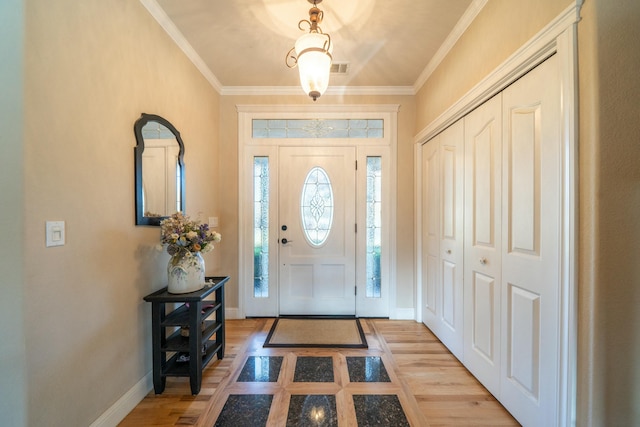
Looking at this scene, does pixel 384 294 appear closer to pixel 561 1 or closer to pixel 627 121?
pixel 627 121

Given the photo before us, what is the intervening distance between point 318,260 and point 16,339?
2359 millimetres

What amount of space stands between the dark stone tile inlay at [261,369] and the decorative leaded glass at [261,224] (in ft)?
3.03

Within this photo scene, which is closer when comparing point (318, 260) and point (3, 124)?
point (3, 124)

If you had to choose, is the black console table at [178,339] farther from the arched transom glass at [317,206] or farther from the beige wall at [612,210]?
the beige wall at [612,210]

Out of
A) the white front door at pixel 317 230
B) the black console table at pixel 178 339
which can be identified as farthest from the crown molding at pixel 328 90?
the black console table at pixel 178 339

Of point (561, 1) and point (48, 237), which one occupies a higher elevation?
point (561, 1)

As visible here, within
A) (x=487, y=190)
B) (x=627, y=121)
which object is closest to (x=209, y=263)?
(x=487, y=190)

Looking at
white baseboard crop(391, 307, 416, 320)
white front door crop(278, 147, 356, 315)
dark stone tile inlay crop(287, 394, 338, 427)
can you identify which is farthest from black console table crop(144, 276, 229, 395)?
white baseboard crop(391, 307, 416, 320)

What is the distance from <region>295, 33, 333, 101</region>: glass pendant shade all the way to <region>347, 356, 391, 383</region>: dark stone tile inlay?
81.0 inches

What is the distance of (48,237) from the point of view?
1149 mm

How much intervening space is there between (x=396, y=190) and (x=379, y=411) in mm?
2138

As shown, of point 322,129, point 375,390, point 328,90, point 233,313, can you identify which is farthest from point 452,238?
point 233,313

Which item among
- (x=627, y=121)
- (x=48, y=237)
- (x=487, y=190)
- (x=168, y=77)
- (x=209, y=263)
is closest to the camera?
(x=627, y=121)

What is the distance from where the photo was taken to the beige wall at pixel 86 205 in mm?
1109
